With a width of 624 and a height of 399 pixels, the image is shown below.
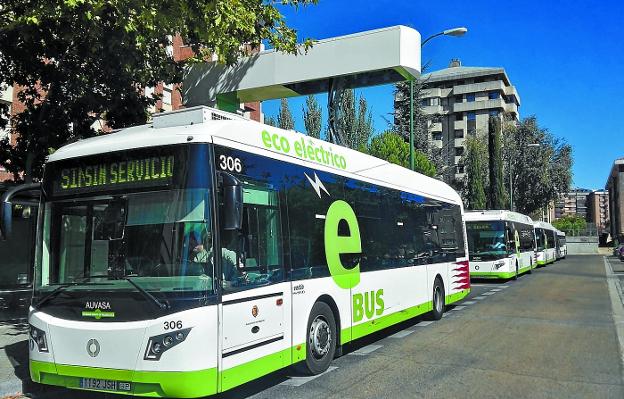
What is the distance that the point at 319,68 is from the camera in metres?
12.0

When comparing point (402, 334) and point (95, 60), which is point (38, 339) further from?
point (95, 60)

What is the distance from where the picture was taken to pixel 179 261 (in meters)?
5.34

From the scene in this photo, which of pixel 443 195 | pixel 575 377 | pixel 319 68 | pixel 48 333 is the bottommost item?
pixel 575 377

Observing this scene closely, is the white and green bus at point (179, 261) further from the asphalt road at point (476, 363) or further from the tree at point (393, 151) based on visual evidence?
the tree at point (393, 151)

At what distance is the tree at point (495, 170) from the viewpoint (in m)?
51.2

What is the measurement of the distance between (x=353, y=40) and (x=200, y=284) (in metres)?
7.74

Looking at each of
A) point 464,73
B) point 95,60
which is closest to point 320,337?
point 95,60

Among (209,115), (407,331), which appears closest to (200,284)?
(209,115)

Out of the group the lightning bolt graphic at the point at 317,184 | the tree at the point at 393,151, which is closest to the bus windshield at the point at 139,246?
the lightning bolt graphic at the point at 317,184

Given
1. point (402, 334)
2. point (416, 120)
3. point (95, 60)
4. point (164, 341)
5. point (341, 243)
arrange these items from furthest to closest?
1. point (416, 120)
2. point (95, 60)
3. point (402, 334)
4. point (341, 243)
5. point (164, 341)

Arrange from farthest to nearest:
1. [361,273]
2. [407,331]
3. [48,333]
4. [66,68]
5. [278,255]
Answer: [66,68], [407,331], [361,273], [278,255], [48,333]

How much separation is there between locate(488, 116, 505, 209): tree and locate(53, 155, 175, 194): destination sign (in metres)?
49.0

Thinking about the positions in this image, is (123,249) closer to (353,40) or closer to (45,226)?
(45,226)

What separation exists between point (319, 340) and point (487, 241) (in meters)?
18.1
